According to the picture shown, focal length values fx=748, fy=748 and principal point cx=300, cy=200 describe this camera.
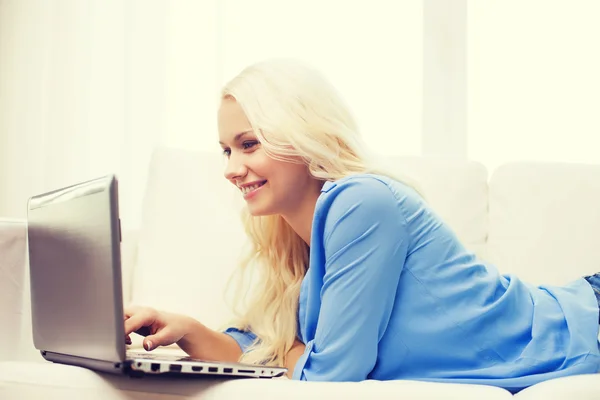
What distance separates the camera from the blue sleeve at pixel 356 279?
1.14 metres

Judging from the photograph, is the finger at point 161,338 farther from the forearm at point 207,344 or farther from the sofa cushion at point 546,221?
the sofa cushion at point 546,221

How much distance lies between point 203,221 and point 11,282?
0.51 metres

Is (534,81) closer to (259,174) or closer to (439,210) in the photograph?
(439,210)

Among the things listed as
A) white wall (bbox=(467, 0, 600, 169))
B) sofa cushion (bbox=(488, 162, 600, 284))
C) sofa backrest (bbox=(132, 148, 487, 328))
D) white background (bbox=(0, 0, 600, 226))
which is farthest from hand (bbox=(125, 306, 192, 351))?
white wall (bbox=(467, 0, 600, 169))

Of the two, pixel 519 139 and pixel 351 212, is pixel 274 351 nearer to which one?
pixel 351 212

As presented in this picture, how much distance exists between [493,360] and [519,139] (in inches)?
57.5

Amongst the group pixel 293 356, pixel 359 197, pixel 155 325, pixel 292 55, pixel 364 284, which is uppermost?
pixel 292 55

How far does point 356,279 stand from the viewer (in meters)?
1.15

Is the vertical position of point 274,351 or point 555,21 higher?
point 555,21

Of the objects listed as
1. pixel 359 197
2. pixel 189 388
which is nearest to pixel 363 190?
pixel 359 197

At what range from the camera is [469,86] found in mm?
2621

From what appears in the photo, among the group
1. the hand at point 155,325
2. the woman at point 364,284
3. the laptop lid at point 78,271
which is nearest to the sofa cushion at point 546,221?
the woman at point 364,284

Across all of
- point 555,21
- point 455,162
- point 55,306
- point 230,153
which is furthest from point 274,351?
point 555,21

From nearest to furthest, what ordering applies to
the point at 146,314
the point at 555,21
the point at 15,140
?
the point at 146,314, the point at 555,21, the point at 15,140
